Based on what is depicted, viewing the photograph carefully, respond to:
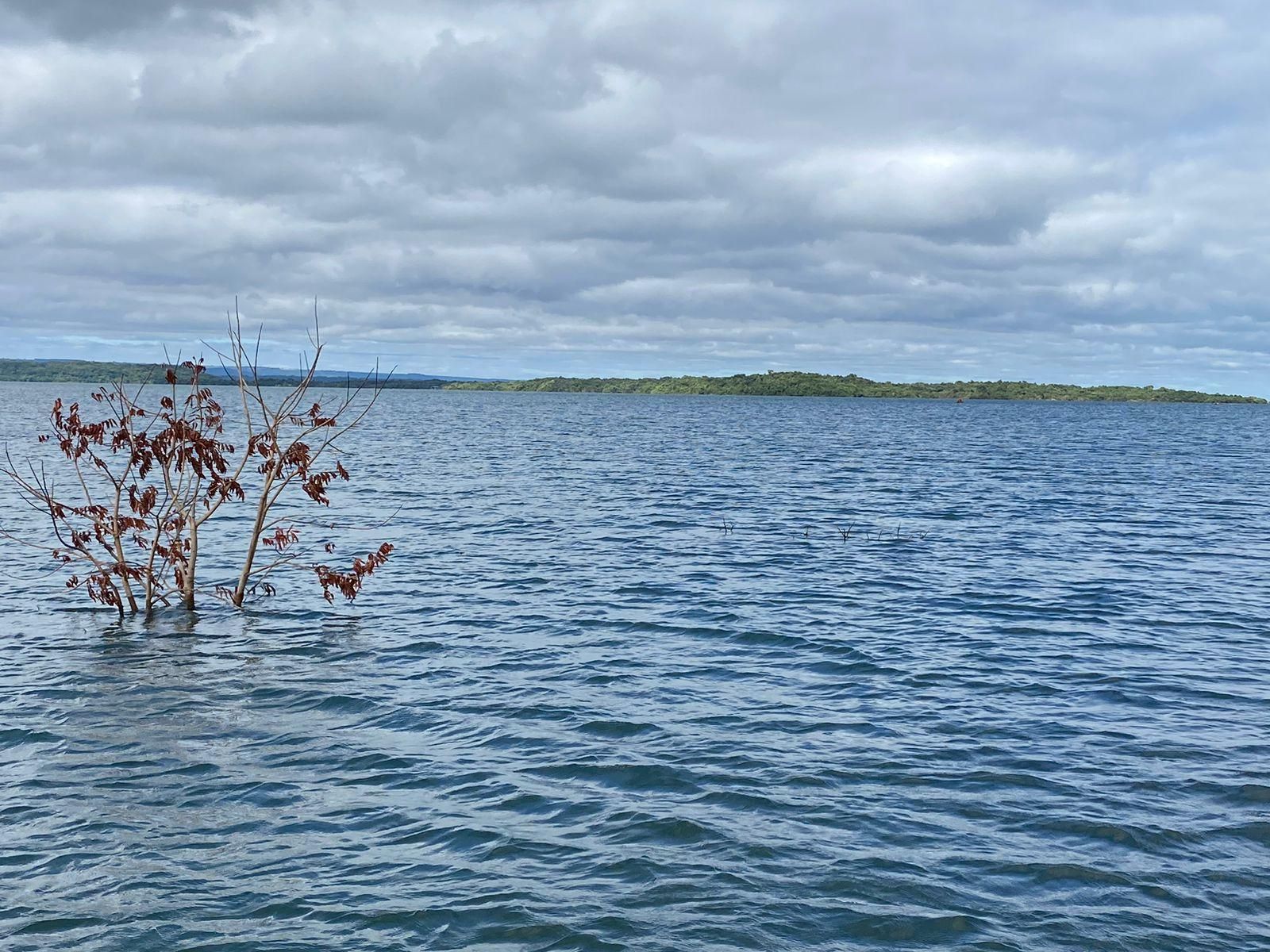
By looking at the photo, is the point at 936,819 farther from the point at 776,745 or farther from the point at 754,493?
the point at 754,493

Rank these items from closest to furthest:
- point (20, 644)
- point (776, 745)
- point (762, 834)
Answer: point (762, 834)
point (776, 745)
point (20, 644)

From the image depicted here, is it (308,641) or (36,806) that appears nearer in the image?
(36,806)

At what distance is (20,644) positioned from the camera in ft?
61.5

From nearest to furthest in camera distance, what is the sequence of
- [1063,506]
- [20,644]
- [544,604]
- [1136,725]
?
[1136,725]
[20,644]
[544,604]
[1063,506]

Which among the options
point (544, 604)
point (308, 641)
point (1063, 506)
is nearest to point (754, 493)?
point (1063, 506)

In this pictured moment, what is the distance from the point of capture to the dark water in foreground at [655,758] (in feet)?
32.0

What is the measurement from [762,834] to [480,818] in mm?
3111

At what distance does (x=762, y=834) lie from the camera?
1142 cm

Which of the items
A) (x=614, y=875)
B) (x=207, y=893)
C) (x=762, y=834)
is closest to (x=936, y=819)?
(x=762, y=834)

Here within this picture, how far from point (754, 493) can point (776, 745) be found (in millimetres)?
34367

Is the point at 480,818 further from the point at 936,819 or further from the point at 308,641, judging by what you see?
the point at 308,641

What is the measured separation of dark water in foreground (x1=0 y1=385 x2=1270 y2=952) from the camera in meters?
9.77

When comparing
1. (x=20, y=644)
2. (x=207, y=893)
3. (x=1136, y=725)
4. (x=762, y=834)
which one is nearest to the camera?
(x=207, y=893)

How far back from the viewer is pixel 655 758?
44.9ft
